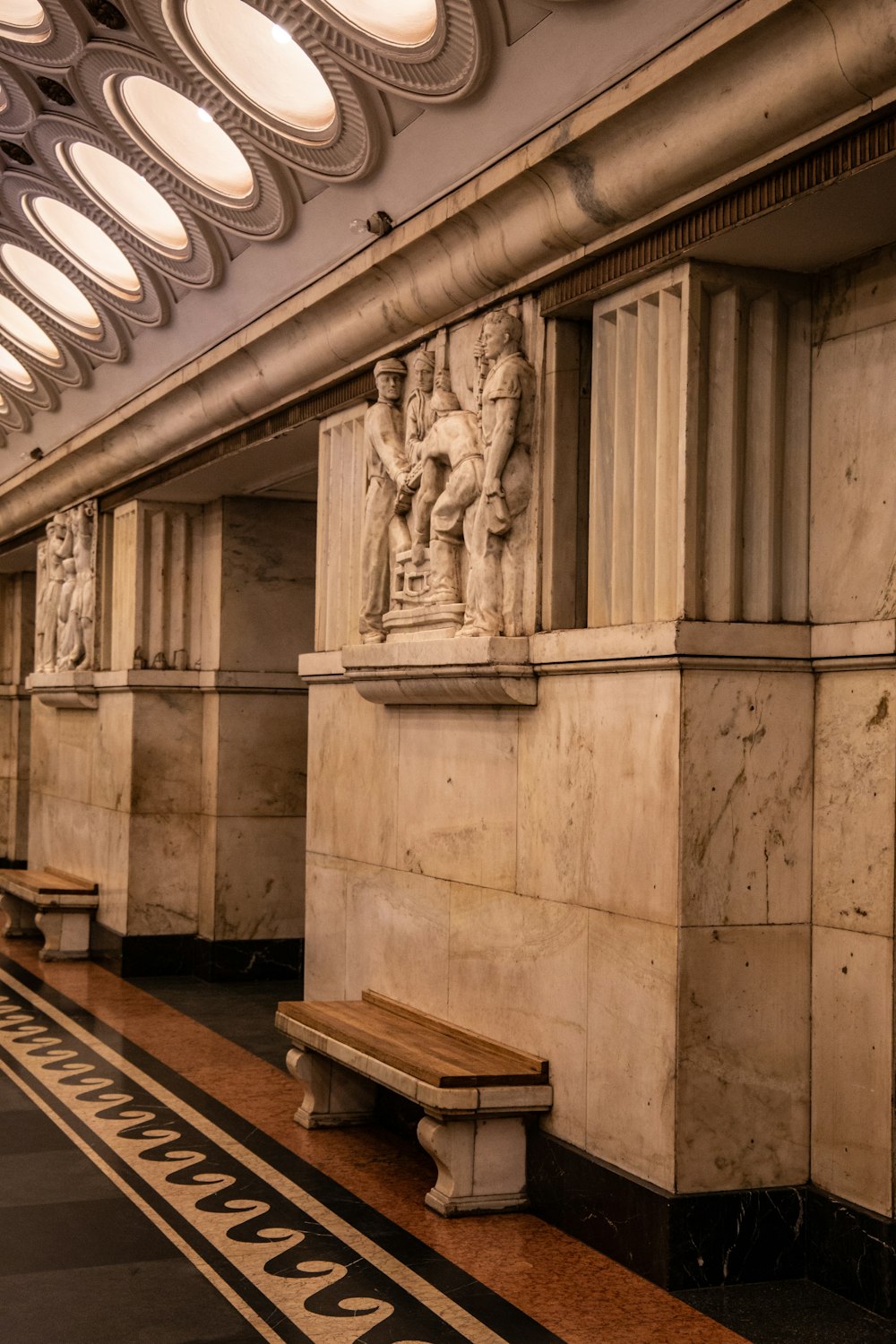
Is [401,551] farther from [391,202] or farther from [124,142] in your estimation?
[124,142]

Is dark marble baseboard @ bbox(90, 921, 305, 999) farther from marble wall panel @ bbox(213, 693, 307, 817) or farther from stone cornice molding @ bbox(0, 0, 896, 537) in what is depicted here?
stone cornice molding @ bbox(0, 0, 896, 537)

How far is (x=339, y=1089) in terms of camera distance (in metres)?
6.64

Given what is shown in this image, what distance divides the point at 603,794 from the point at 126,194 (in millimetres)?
5082

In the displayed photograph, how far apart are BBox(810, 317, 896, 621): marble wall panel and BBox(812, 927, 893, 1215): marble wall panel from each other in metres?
1.02

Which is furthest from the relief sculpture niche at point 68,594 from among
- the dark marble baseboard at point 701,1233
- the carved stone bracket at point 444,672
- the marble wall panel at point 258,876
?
the dark marble baseboard at point 701,1233

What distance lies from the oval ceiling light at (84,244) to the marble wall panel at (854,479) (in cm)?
537

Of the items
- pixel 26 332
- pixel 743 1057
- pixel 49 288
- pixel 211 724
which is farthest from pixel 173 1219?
pixel 26 332

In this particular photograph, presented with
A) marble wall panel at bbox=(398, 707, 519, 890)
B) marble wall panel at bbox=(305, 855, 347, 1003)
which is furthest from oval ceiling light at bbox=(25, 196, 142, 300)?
marble wall panel at bbox=(398, 707, 519, 890)

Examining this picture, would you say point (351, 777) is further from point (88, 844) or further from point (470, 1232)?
point (88, 844)

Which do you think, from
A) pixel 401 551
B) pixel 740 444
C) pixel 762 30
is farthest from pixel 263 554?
pixel 762 30

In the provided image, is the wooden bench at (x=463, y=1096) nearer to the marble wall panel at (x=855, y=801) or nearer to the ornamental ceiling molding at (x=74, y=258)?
the marble wall panel at (x=855, y=801)

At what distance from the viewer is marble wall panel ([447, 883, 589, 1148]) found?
17.5 feet

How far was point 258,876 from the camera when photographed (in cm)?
1077

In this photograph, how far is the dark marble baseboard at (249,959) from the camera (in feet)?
35.0
